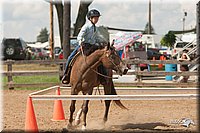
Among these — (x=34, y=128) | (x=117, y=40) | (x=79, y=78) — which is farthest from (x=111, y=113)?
(x=117, y=40)

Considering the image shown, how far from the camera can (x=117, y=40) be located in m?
25.9

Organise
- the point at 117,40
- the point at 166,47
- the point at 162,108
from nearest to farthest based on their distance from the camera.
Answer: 1. the point at 162,108
2. the point at 117,40
3. the point at 166,47

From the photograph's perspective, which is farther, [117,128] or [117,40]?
[117,40]

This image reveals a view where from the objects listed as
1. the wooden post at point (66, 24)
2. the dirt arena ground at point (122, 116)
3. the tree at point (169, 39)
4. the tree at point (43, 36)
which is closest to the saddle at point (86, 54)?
the dirt arena ground at point (122, 116)

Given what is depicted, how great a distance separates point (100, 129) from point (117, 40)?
17477mm

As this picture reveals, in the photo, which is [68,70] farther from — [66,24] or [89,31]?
[66,24]

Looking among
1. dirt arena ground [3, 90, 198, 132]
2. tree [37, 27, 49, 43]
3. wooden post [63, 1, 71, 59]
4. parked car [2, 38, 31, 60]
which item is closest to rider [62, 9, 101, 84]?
dirt arena ground [3, 90, 198, 132]

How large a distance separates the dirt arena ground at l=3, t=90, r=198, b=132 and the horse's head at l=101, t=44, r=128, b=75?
1.20 m

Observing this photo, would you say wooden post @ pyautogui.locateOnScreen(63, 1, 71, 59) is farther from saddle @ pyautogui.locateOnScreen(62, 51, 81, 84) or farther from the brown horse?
the brown horse

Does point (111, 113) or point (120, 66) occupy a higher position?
point (120, 66)

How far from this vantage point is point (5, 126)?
8875 mm

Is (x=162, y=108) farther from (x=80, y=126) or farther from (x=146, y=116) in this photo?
(x=80, y=126)

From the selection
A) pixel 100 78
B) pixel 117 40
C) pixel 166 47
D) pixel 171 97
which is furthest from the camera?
pixel 166 47

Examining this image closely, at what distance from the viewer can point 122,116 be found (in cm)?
1053
